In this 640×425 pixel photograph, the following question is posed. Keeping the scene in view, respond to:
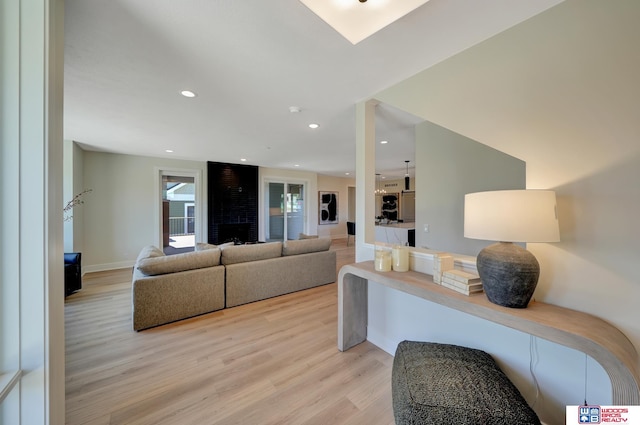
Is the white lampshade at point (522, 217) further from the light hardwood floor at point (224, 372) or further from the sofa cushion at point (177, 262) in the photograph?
the sofa cushion at point (177, 262)

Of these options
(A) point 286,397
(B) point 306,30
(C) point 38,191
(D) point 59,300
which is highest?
(B) point 306,30

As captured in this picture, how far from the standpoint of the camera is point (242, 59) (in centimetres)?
173

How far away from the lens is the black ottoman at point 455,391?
3.66 feet

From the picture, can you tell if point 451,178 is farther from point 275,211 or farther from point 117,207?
point 117,207

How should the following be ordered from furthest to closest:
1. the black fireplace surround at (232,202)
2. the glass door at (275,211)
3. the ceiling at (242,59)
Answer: the glass door at (275,211) → the black fireplace surround at (232,202) → the ceiling at (242,59)

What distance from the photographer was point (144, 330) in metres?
2.53

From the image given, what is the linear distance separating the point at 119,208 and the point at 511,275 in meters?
6.51

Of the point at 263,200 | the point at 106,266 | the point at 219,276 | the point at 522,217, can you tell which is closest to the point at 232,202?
the point at 263,200

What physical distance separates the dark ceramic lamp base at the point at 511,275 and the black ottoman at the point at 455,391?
47 cm

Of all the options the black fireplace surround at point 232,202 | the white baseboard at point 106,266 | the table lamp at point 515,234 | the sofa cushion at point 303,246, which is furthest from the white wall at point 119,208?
the table lamp at point 515,234

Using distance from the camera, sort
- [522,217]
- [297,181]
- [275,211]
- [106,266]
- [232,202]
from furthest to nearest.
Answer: [297,181] → [275,211] → [232,202] → [106,266] → [522,217]

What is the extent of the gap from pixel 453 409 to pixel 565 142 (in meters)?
1.49
